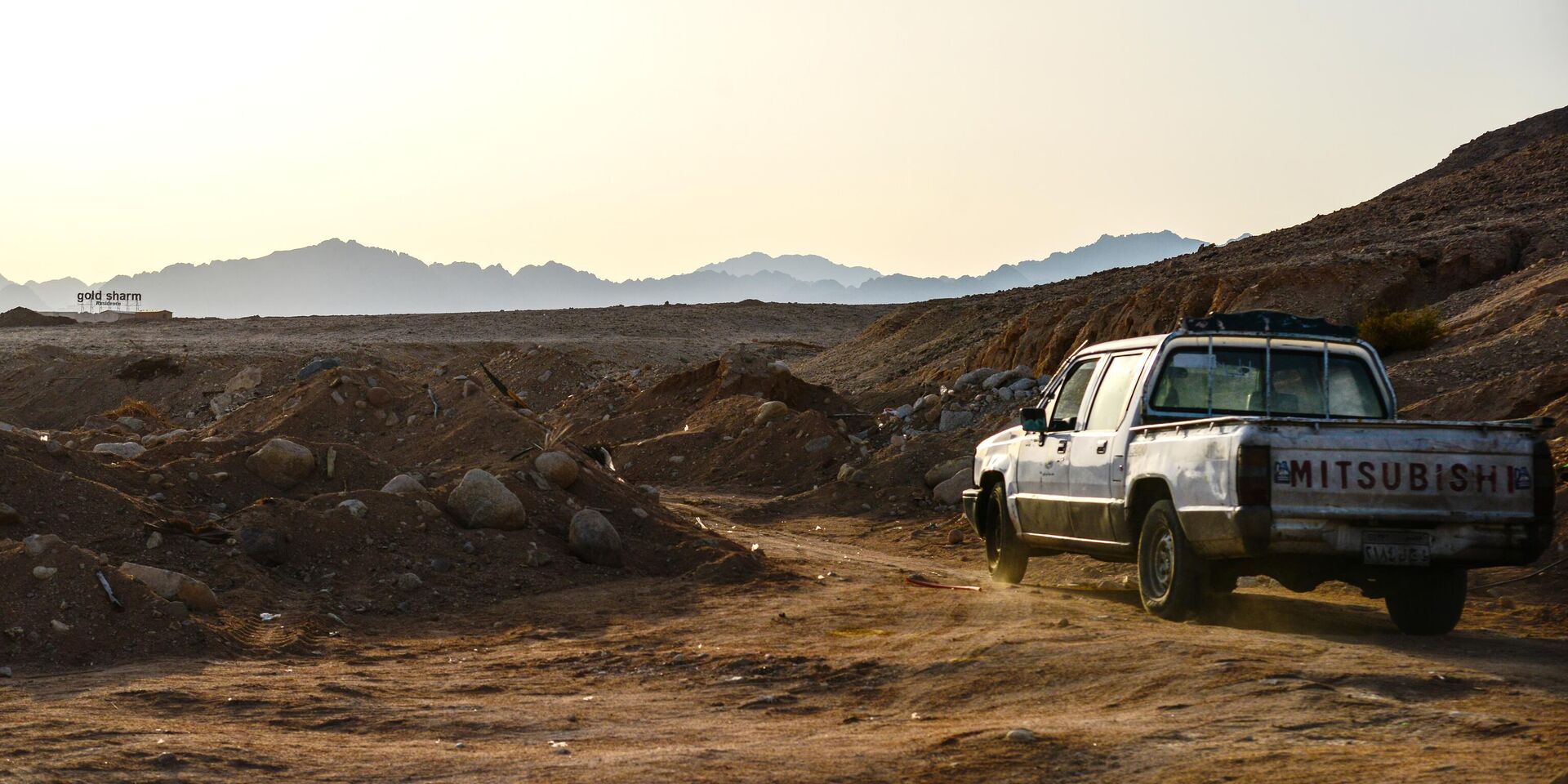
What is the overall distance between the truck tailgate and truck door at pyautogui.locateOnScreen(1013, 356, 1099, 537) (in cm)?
257

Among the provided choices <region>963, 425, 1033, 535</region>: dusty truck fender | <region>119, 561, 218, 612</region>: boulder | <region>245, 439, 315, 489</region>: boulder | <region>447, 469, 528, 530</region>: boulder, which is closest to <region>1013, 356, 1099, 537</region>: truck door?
<region>963, 425, 1033, 535</region>: dusty truck fender

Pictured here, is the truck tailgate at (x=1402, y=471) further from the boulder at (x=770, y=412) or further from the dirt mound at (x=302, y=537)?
the boulder at (x=770, y=412)

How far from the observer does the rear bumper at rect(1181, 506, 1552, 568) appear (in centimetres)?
842

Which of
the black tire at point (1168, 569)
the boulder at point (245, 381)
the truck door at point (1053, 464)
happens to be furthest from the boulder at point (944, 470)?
the boulder at point (245, 381)

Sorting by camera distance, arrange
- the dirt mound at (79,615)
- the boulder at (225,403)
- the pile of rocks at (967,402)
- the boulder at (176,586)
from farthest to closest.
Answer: the boulder at (225,403) → the pile of rocks at (967,402) → the boulder at (176,586) → the dirt mound at (79,615)

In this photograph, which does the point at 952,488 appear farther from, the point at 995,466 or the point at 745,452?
the point at 995,466

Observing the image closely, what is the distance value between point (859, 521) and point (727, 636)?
9549 mm

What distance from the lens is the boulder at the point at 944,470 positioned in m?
20.1

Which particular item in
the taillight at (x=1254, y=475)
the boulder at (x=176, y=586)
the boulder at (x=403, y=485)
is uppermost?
the taillight at (x=1254, y=475)

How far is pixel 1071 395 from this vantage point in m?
11.5

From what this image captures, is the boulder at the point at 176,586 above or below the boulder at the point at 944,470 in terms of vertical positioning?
above

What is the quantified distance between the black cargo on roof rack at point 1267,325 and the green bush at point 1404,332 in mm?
14026

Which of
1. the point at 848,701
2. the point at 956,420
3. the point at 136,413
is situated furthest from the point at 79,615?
the point at 136,413

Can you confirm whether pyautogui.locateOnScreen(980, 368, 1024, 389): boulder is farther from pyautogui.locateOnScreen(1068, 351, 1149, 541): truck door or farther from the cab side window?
pyautogui.locateOnScreen(1068, 351, 1149, 541): truck door
